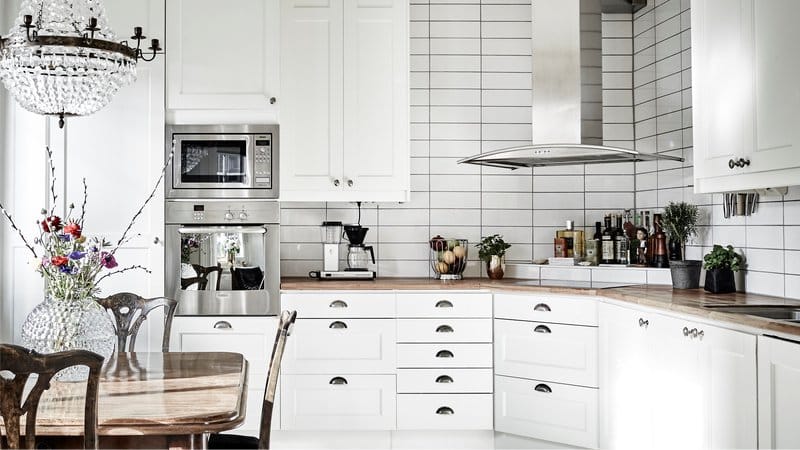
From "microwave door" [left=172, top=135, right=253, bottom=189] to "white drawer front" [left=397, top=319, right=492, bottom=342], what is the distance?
112cm

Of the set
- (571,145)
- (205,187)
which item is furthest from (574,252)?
(205,187)

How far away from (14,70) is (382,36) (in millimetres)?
2010

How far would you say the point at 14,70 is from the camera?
87.6 inches

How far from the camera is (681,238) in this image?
3.58 metres

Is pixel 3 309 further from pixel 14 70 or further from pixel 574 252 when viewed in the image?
pixel 574 252

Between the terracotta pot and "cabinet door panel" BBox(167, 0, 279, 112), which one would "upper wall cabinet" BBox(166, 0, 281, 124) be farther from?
the terracotta pot

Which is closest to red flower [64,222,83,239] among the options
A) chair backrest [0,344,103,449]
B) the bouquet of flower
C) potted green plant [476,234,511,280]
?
the bouquet of flower

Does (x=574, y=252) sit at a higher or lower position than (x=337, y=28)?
lower

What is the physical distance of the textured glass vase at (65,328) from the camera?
210 centimetres

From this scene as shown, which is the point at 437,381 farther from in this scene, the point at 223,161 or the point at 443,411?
the point at 223,161

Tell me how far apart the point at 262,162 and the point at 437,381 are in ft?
4.81

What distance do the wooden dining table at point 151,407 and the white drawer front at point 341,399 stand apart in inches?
51.7

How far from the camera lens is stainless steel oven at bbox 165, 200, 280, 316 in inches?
142

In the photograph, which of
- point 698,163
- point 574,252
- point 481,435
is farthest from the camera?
point 574,252
